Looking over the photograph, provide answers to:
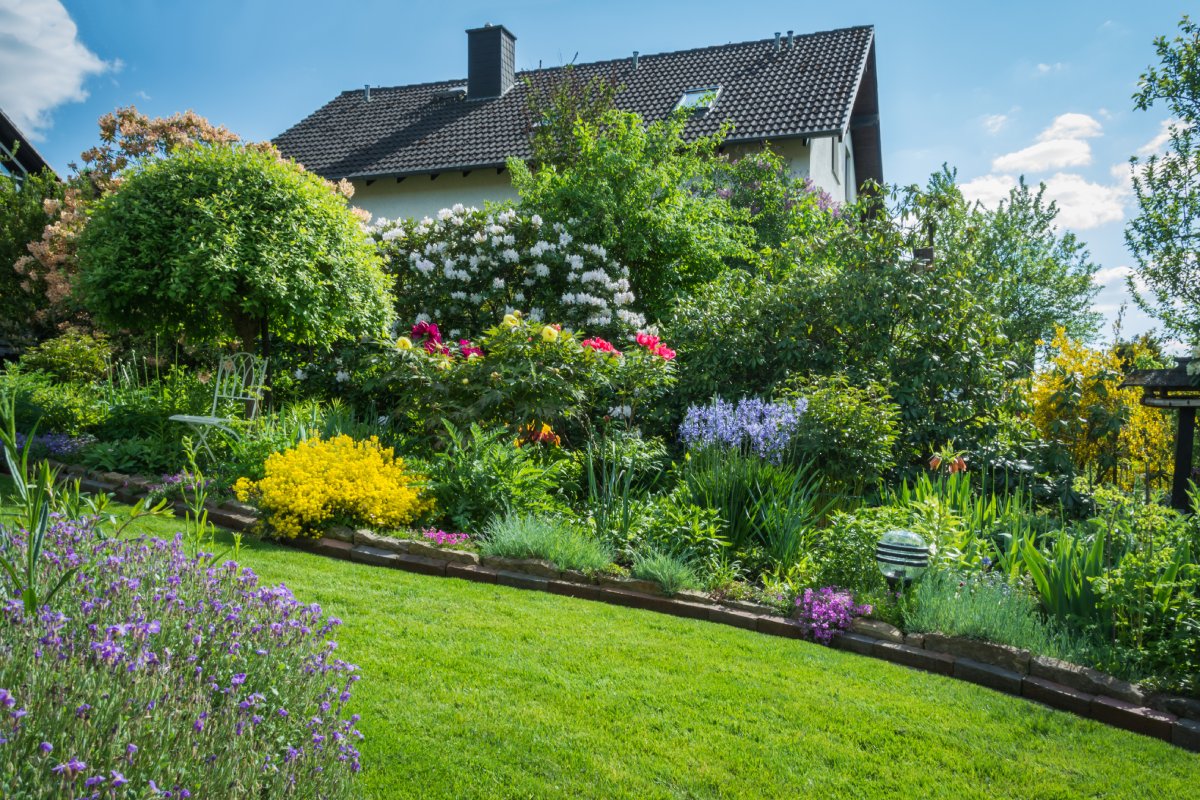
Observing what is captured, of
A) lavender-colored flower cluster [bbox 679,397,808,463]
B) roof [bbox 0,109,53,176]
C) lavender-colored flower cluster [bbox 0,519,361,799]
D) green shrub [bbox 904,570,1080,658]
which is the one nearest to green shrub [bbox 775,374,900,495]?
lavender-colored flower cluster [bbox 679,397,808,463]

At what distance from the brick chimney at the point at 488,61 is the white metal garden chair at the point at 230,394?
14117 mm

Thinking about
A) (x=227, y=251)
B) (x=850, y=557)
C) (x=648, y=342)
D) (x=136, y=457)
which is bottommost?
(x=850, y=557)

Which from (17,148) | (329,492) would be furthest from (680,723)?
(17,148)

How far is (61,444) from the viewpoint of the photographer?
7.99 meters

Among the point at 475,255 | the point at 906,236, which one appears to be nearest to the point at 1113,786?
the point at 906,236

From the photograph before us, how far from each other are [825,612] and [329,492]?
3303 millimetres

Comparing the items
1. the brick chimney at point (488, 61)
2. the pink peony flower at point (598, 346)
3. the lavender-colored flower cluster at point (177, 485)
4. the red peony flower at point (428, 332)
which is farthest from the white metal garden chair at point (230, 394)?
the brick chimney at point (488, 61)

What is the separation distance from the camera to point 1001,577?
16.0ft

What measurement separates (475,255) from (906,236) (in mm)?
4997

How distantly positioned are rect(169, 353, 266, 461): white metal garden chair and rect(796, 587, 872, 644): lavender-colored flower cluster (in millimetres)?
4842

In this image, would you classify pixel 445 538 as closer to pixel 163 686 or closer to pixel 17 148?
pixel 163 686

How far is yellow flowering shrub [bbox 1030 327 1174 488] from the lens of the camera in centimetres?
872

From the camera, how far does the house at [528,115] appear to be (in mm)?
16734

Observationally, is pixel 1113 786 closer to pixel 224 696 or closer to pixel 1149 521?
pixel 1149 521
